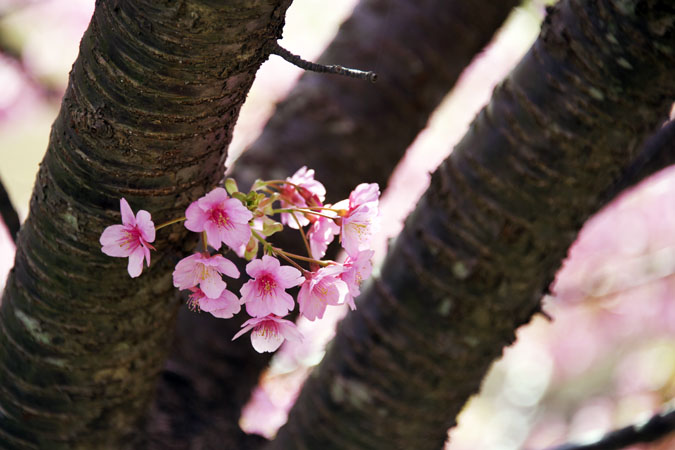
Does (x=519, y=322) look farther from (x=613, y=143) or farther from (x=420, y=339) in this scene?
(x=613, y=143)

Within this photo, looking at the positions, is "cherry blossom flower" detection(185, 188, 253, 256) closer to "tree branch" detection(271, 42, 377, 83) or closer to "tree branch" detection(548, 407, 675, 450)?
"tree branch" detection(271, 42, 377, 83)

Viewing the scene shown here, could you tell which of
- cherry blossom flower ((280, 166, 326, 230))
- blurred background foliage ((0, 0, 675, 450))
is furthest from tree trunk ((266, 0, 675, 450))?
blurred background foliage ((0, 0, 675, 450))

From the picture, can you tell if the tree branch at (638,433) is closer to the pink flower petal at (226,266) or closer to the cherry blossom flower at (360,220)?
the cherry blossom flower at (360,220)

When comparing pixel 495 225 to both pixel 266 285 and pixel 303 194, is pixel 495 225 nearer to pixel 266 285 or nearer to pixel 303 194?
pixel 303 194

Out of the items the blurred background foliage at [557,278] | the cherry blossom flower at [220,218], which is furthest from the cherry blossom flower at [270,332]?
the blurred background foliage at [557,278]

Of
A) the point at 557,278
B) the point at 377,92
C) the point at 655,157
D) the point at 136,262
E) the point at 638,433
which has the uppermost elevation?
the point at 377,92

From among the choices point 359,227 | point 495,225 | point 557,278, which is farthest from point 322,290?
point 557,278
